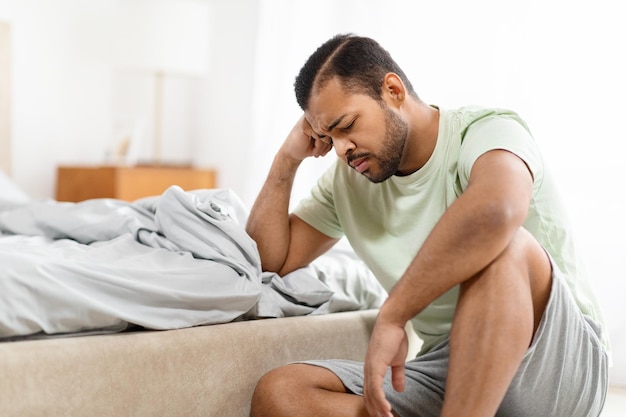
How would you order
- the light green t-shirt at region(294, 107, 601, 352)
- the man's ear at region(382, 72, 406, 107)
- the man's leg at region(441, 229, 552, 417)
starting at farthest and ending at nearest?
the man's ear at region(382, 72, 406, 107), the light green t-shirt at region(294, 107, 601, 352), the man's leg at region(441, 229, 552, 417)

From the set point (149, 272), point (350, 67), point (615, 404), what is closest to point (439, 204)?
point (350, 67)

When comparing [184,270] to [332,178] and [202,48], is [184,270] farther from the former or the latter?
[202,48]

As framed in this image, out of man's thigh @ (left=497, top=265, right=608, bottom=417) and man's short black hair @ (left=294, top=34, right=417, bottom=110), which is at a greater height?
man's short black hair @ (left=294, top=34, right=417, bottom=110)

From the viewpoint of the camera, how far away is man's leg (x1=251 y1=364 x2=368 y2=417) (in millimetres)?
1294

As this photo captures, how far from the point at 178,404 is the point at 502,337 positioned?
0.54 m

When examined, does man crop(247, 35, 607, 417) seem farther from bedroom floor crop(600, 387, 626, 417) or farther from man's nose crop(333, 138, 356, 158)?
bedroom floor crop(600, 387, 626, 417)

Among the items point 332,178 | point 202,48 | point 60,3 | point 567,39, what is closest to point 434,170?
point 332,178

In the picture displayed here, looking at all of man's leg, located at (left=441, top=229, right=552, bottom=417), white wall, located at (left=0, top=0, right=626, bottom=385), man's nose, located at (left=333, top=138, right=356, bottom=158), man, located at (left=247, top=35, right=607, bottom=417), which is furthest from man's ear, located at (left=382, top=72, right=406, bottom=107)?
white wall, located at (left=0, top=0, right=626, bottom=385)

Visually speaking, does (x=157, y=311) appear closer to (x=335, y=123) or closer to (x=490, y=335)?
(x=335, y=123)

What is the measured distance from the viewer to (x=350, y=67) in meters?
1.38

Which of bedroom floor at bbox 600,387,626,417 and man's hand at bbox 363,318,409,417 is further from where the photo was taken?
bedroom floor at bbox 600,387,626,417

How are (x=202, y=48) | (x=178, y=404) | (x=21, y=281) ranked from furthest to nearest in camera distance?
(x=202, y=48), (x=178, y=404), (x=21, y=281)

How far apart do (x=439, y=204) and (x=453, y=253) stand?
30 cm

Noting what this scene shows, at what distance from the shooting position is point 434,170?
138 centimetres
